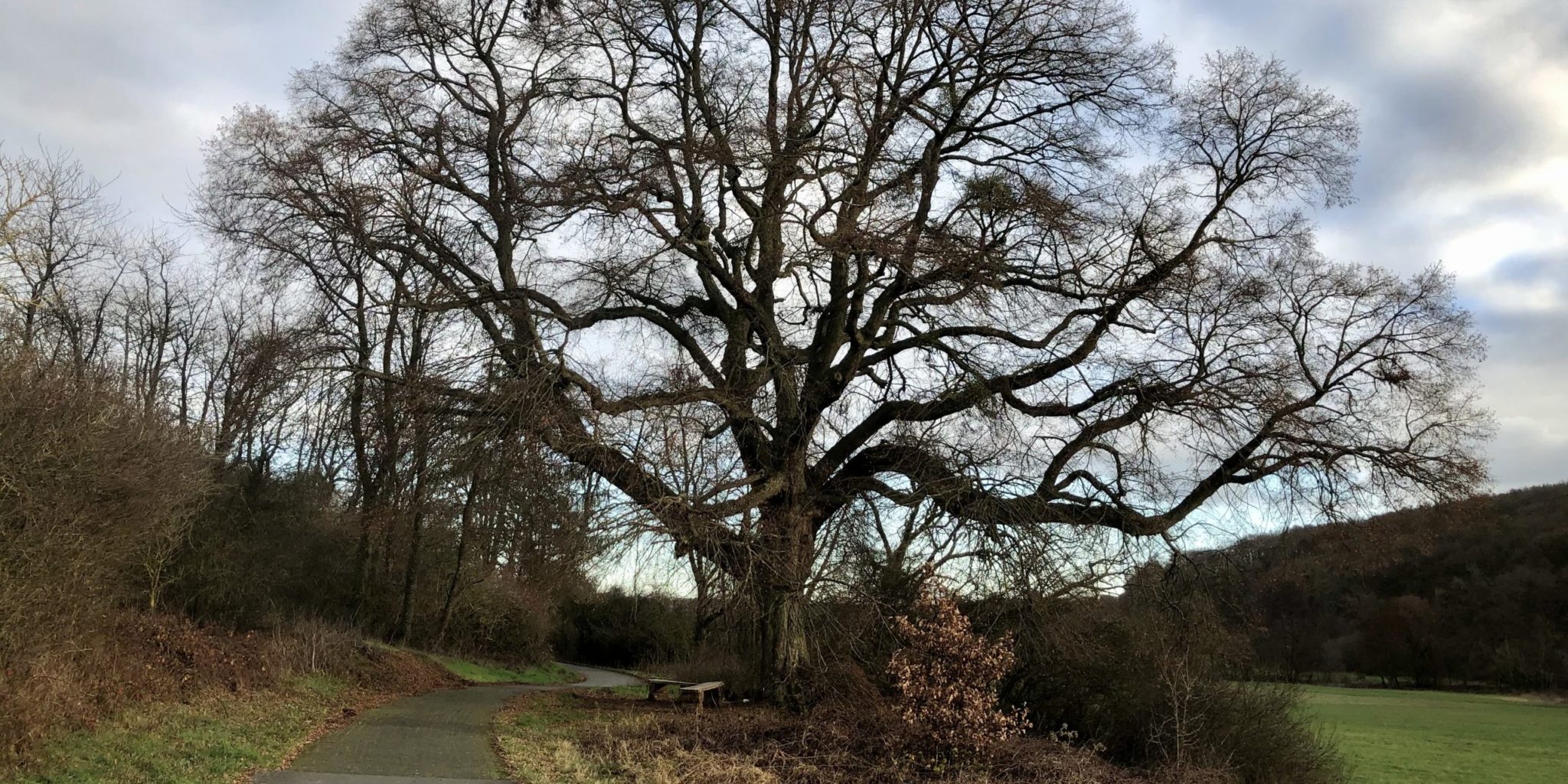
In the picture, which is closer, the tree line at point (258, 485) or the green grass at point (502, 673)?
the tree line at point (258, 485)

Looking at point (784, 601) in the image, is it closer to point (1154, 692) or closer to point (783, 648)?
point (783, 648)

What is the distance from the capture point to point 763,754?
1195cm

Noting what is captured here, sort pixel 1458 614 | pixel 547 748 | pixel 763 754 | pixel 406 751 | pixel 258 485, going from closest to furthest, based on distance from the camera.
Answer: pixel 406 751 < pixel 763 754 < pixel 547 748 < pixel 258 485 < pixel 1458 614

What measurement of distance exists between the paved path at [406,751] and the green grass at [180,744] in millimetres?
449

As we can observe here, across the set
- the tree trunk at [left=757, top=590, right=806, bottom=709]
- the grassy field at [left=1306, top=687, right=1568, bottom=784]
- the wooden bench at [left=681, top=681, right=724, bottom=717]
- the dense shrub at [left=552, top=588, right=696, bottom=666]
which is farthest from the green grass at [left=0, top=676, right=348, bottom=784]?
the dense shrub at [left=552, top=588, right=696, bottom=666]

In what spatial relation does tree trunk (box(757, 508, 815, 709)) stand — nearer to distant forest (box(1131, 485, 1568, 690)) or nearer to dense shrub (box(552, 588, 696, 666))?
dense shrub (box(552, 588, 696, 666))

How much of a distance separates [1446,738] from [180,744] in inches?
1609

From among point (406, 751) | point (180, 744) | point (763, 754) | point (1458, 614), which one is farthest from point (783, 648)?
point (1458, 614)

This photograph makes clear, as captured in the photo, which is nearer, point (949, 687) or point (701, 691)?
point (949, 687)

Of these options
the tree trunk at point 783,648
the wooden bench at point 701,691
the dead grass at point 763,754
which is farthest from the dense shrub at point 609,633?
the dead grass at point 763,754

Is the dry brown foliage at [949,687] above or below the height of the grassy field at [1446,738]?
above

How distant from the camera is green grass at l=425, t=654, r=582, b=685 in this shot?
88.9ft

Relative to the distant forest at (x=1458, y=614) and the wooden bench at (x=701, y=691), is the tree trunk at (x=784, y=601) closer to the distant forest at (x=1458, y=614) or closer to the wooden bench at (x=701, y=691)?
the wooden bench at (x=701, y=691)

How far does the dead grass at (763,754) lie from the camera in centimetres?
1090
